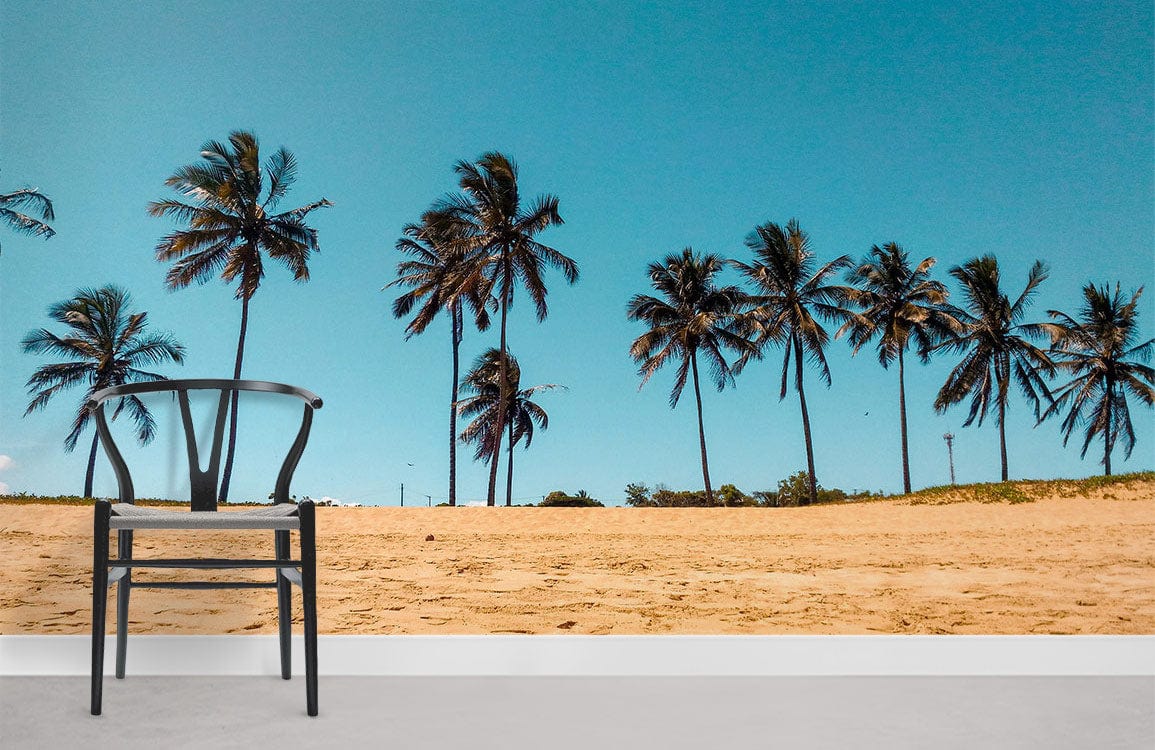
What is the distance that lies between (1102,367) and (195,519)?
48.2 feet

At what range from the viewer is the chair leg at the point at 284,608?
2061 mm

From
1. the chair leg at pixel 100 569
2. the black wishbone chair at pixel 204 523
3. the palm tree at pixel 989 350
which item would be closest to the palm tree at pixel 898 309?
the palm tree at pixel 989 350

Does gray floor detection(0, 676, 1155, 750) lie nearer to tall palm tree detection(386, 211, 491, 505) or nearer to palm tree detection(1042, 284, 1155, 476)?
tall palm tree detection(386, 211, 491, 505)

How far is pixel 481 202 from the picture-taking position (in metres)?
13.9

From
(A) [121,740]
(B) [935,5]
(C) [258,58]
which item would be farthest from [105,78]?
(B) [935,5]

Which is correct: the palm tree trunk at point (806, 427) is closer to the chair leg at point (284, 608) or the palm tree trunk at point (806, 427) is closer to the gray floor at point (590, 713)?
the gray floor at point (590, 713)

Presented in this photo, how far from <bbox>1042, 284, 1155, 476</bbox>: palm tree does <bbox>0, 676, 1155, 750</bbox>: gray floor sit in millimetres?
11663

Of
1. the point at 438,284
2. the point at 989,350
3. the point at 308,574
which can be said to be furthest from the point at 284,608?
the point at 989,350

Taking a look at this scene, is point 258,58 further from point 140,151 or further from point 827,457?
point 827,457

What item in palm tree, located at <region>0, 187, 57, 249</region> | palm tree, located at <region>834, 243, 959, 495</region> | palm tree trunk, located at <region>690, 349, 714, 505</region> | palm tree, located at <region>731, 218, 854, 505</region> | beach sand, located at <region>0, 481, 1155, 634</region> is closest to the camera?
beach sand, located at <region>0, 481, 1155, 634</region>

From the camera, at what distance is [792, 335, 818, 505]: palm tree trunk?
14.7 meters

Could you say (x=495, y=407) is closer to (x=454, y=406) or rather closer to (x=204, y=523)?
(x=454, y=406)

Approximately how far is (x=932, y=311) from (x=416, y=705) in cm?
1554

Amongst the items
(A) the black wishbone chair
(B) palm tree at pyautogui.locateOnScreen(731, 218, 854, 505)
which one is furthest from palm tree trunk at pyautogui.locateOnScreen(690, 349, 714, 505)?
(A) the black wishbone chair
